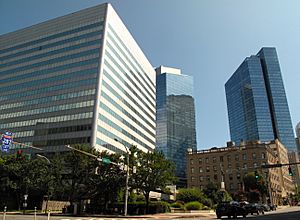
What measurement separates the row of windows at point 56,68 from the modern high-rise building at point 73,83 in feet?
1.18

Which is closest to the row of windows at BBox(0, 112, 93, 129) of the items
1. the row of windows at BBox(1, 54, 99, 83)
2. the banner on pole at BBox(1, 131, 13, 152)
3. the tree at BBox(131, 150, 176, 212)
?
the row of windows at BBox(1, 54, 99, 83)

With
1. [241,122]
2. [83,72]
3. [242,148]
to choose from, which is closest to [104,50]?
[83,72]

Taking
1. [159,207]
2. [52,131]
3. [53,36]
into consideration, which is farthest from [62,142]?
[159,207]

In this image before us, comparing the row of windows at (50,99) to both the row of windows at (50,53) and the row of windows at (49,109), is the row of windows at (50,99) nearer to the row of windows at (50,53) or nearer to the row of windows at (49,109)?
the row of windows at (49,109)

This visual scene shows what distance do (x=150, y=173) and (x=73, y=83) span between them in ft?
158

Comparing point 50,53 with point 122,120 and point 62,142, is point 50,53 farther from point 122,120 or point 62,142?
point 62,142

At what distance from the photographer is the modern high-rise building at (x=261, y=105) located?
179000 millimetres

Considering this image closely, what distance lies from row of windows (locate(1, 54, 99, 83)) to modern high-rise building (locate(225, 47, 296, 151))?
130 m

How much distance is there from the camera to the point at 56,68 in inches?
3364

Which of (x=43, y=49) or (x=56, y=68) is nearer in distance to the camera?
(x=56, y=68)

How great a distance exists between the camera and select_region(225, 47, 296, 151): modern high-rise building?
179 meters

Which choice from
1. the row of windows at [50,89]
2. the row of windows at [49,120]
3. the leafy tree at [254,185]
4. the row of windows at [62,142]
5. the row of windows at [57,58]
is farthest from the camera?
the row of windows at [57,58]

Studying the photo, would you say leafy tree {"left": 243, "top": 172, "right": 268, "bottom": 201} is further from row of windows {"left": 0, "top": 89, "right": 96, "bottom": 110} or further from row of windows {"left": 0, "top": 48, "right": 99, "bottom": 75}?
row of windows {"left": 0, "top": 48, "right": 99, "bottom": 75}

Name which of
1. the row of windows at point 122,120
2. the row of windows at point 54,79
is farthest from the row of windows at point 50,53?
the row of windows at point 122,120
